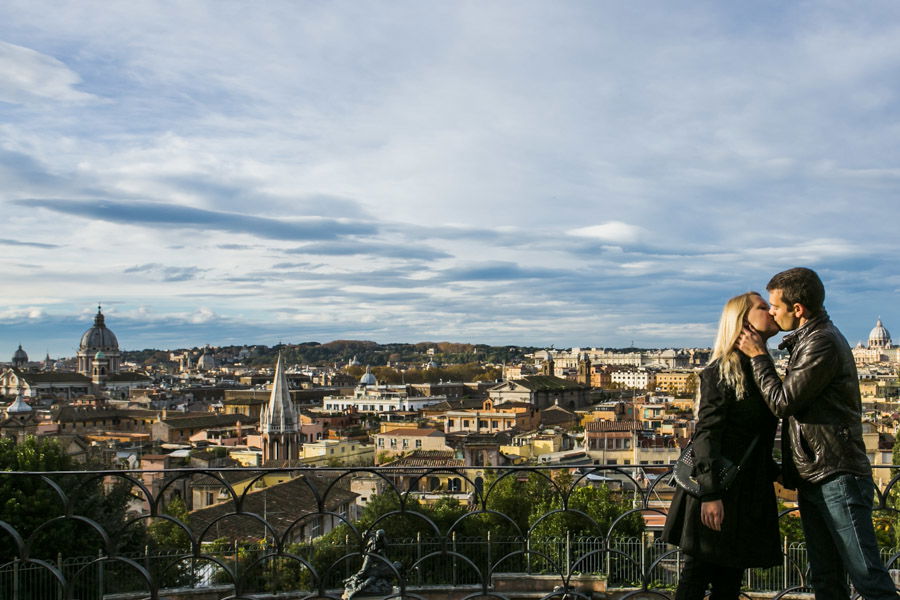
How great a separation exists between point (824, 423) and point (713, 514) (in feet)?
1.65

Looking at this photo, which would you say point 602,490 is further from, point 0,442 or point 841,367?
point 841,367

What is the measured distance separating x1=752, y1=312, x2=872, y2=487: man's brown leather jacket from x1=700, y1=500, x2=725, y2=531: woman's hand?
1.08 ft

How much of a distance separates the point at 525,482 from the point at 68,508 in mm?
18761

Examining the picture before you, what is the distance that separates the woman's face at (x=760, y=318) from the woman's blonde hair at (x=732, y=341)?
0.01m

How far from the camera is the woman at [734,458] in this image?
2.82 m

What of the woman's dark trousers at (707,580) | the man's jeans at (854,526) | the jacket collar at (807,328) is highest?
the jacket collar at (807,328)

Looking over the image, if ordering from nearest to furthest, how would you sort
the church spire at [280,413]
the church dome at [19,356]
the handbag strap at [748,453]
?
the handbag strap at [748,453] → the church spire at [280,413] → the church dome at [19,356]

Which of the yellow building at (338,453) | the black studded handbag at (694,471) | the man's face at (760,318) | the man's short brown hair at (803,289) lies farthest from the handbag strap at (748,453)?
the yellow building at (338,453)

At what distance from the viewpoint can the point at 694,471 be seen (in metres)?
2.86

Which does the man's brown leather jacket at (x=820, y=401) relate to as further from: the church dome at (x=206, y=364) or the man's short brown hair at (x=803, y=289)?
the church dome at (x=206, y=364)

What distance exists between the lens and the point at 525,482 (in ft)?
70.4

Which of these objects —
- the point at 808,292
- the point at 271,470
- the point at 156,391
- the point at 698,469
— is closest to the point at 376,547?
the point at 271,470

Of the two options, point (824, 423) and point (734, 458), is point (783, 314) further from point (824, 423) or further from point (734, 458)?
point (734, 458)

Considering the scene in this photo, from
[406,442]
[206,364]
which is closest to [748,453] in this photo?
[406,442]
